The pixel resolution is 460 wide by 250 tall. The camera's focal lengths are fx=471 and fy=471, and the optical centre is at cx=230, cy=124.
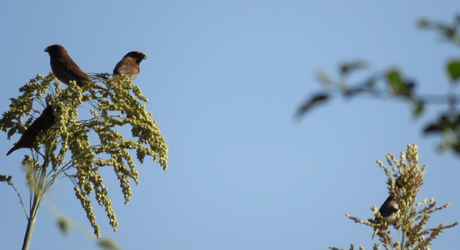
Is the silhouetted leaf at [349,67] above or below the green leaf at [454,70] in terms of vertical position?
above

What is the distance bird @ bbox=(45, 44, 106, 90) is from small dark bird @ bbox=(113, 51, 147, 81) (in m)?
1.71

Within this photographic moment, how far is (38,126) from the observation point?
15.6 ft

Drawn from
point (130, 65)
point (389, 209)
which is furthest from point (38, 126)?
point (130, 65)

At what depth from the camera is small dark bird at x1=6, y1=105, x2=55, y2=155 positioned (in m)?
4.70

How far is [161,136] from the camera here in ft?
16.3

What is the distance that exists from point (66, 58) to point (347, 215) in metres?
4.37

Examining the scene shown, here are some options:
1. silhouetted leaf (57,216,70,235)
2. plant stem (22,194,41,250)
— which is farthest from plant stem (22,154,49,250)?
silhouetted leaf (57,216,70,235)

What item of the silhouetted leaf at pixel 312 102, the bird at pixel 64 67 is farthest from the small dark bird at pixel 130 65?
the silhouetted leaf at pixel 312 102

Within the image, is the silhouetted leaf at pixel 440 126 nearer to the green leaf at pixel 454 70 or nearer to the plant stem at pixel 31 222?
the green leaf at pixel 454 70

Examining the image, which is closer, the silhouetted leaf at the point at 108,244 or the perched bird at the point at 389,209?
the silhouetted leaf at the point at 108,244

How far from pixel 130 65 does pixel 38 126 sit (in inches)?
169

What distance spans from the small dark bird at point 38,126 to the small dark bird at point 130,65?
379 cm

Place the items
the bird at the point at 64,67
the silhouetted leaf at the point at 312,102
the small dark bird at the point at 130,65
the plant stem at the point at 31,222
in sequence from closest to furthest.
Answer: the silhouetted leaf at the point at 312,102 < the plant stem at the point at 31,222 < the bird at the point at 64,67 < the small dark bird at the point at 130,65

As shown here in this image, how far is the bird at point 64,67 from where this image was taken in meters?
5.95
